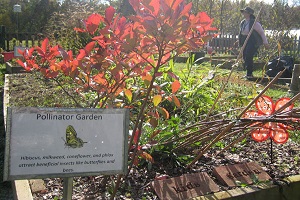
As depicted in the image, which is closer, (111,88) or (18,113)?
(18,113)

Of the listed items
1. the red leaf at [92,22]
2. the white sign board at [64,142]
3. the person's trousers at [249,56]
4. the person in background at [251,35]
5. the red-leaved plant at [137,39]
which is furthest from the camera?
the person's trousers at [249,56]

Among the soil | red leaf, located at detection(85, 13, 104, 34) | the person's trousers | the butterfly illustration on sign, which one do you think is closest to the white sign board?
the butterfly illustration on sign

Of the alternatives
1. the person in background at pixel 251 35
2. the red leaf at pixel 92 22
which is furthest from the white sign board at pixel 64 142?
the person in background at pixel 251 35

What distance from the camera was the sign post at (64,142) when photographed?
69.4 inches

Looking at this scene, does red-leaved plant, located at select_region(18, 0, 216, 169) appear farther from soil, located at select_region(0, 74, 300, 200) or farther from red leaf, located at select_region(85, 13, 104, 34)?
soil, located at select_region(0, 74, 300, 200)

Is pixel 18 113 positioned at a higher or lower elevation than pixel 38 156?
higher

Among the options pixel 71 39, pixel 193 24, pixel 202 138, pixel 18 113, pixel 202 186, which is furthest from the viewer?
pixel 71 39

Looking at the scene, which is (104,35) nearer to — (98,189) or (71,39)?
(98,189)

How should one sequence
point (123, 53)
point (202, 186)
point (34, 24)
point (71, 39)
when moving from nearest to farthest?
point (123, 53) → point (202, 186) → point (71, 39) → point (34, 24)

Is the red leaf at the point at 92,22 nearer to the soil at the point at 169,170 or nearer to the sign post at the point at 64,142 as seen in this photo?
the sign post at the point at 64,142

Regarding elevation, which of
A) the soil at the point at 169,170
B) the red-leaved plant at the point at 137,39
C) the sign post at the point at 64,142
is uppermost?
the red-leaved plant at the point at 137,39

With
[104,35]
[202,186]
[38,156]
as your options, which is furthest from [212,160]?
[38,156]

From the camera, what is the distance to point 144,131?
3334 mm

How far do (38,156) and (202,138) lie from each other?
1.67m
